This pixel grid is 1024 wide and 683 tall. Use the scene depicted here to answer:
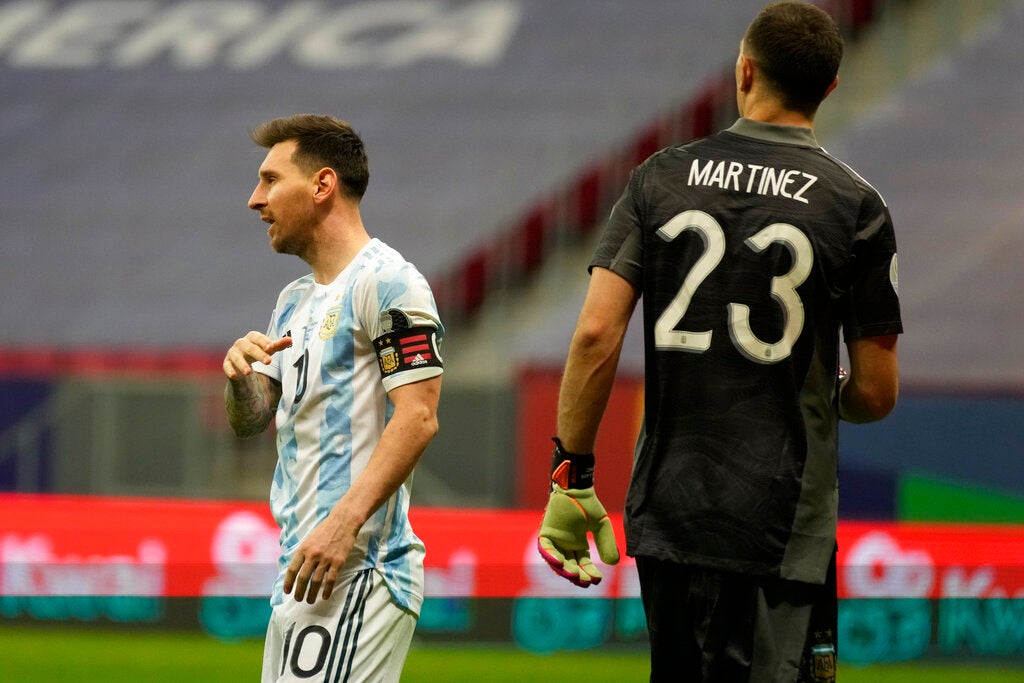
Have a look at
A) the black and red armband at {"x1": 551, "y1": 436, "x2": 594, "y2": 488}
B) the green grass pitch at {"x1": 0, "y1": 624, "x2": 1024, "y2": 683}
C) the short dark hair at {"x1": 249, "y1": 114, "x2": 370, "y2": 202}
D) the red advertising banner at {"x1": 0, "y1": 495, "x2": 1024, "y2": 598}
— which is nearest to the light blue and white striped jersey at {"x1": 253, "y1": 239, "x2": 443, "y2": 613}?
the short dark hair at {"x1": 249, "y1": 114, "x2": 370, "y2": 202}

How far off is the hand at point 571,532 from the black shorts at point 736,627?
0.15 meters

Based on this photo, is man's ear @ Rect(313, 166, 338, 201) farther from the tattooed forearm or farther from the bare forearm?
the bare forearm

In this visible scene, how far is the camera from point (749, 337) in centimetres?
260

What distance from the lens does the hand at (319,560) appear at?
2.77m

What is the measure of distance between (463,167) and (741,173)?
10640mm

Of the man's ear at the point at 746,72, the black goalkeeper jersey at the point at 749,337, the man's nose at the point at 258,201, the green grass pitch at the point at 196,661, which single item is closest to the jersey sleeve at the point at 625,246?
the black goalkeeper jersey at the point at 749,337

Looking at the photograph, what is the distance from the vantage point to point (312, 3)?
49.0 feet

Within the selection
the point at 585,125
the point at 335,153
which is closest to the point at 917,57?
the point at 585,125

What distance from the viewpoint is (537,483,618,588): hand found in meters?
2.73

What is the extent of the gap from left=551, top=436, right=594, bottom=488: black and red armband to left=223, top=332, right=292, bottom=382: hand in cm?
61

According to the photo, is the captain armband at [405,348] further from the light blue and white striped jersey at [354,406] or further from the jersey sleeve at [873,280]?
the jersey sleeve at [873,280]

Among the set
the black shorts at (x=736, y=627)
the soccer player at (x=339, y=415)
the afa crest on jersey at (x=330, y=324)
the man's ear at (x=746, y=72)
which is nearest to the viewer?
the black shorts at (x=736, y=627)

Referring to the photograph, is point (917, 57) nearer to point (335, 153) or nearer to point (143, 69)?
point (143, 69)

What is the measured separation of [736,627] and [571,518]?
372 millimetres
